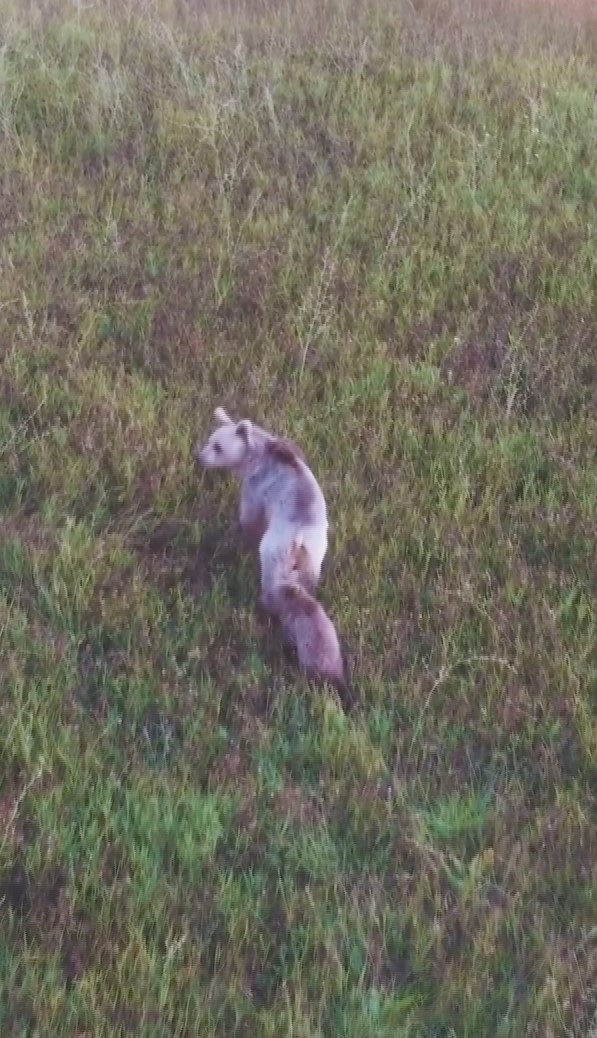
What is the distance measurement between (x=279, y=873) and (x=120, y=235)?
4.18 metres

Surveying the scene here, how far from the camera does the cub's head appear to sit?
4.70 meters

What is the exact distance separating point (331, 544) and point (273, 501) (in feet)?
1.22

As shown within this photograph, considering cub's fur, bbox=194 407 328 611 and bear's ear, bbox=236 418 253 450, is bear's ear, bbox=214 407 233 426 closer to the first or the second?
cub's fur, bbox=194 407 328 611

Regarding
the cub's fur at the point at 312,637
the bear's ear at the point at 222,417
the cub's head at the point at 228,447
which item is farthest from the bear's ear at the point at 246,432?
the cub's fur at the point at 312,637

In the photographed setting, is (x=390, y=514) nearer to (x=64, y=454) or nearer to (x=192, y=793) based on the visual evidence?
(x=64, y=454)

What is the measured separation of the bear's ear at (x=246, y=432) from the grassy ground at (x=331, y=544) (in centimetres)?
37

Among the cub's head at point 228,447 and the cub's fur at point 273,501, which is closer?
the cub's fur at point 273,501

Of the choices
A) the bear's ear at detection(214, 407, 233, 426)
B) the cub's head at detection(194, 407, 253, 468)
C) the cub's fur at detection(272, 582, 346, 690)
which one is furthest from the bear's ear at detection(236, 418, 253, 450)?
the cub's fur at detection(272, 582, 346, 690)

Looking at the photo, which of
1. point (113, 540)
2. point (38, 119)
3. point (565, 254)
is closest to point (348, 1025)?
point (113, 540)

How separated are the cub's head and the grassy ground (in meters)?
0.22

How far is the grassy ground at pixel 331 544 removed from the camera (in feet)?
10.7

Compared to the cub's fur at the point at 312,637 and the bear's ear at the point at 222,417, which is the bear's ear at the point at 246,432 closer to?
the bear's ear at the point at 222,417

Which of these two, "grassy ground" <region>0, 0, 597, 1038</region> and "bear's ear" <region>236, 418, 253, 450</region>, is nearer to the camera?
"grassy ground" <region>0, 0, 597, 1038</region>

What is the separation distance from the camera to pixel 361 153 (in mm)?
7594
